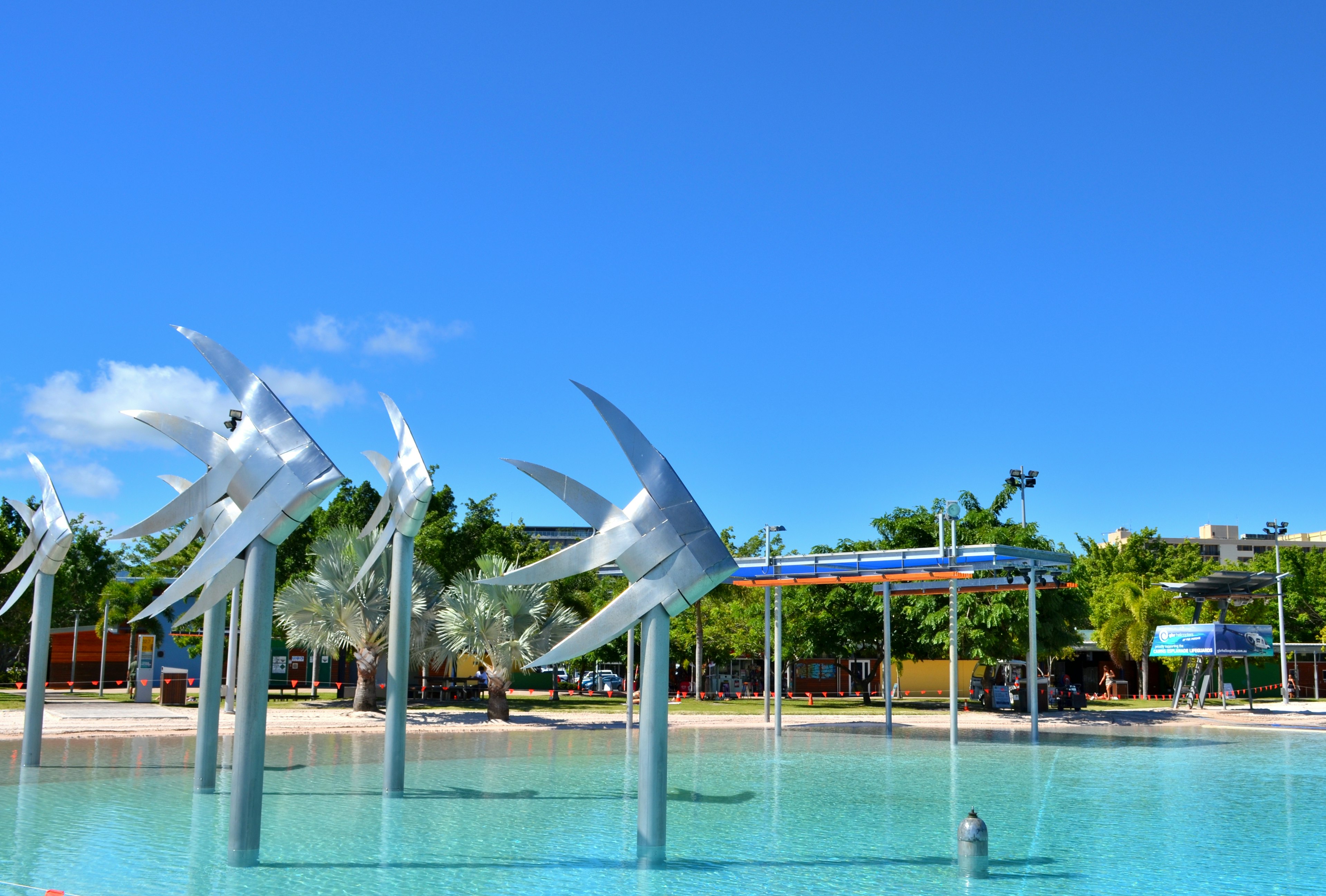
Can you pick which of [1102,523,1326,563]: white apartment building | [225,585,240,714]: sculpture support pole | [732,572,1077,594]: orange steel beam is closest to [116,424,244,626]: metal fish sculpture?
[225,585,240,714]: sculpture support pole

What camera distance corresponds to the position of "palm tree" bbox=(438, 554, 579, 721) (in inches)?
1233

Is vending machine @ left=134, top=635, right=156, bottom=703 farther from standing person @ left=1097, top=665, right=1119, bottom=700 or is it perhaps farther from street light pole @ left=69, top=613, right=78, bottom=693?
standing person @ left=1097, top=665, right=1119, bottom=700

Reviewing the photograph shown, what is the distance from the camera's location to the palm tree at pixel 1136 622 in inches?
2014

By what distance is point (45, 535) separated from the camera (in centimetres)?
1822

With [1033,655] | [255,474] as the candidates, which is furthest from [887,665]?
[255,474]

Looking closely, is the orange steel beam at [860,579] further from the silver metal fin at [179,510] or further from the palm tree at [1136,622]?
the palm tree at [1136,622]

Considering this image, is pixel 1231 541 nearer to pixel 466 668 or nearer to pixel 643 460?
pixel 466 668

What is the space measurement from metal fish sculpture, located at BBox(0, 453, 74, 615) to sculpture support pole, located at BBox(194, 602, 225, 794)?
3.68 meters

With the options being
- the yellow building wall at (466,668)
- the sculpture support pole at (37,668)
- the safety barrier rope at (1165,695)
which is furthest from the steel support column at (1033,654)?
the yellow building wall at (466,668)

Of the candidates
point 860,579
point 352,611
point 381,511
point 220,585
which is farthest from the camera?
point 352,611

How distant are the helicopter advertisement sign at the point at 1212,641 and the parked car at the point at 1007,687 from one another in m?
4.55

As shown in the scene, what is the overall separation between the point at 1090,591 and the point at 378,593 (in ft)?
150

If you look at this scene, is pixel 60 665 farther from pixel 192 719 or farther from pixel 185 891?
pixel 185 891

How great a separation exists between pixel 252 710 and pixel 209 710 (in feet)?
13.9
